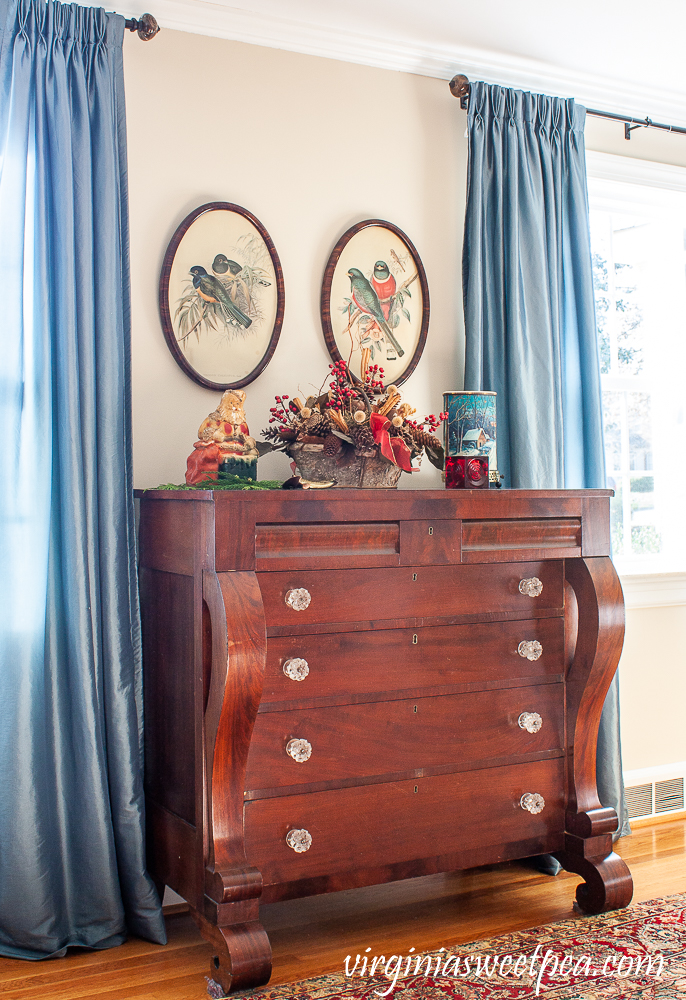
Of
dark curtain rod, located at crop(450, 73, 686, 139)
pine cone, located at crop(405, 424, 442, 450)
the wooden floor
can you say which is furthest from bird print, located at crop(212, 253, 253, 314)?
the wooden floor

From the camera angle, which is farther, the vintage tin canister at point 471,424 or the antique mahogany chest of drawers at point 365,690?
the vintage tin canister at point 471,424

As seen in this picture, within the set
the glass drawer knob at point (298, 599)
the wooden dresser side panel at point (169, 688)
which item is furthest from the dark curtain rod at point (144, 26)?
the glass drawer knob at point (298, 599)

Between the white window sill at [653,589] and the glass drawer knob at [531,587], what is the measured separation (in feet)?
3.16

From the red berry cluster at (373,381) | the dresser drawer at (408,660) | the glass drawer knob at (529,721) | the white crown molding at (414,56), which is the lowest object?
the glass drawer knob at (529,721)

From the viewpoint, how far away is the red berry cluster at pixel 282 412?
2408 millimetres

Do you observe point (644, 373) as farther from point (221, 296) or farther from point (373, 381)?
point (221, 296)

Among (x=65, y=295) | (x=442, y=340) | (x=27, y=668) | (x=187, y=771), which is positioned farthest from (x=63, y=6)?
(x=187, y=771)

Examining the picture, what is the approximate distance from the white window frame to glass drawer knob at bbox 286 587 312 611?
1.56 meters

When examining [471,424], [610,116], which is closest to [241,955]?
[471,424]

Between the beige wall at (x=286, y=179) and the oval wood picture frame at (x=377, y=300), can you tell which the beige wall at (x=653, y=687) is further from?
the oval wood picture frame at (x=377, y=300)

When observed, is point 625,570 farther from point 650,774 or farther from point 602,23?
point 602,23

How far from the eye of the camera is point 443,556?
2.21 meters

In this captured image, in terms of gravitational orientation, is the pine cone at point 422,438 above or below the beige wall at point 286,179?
below

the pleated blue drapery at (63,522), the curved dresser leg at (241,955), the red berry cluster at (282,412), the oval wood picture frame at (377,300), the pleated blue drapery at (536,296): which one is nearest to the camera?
the curved dresser leg at (241,955)
